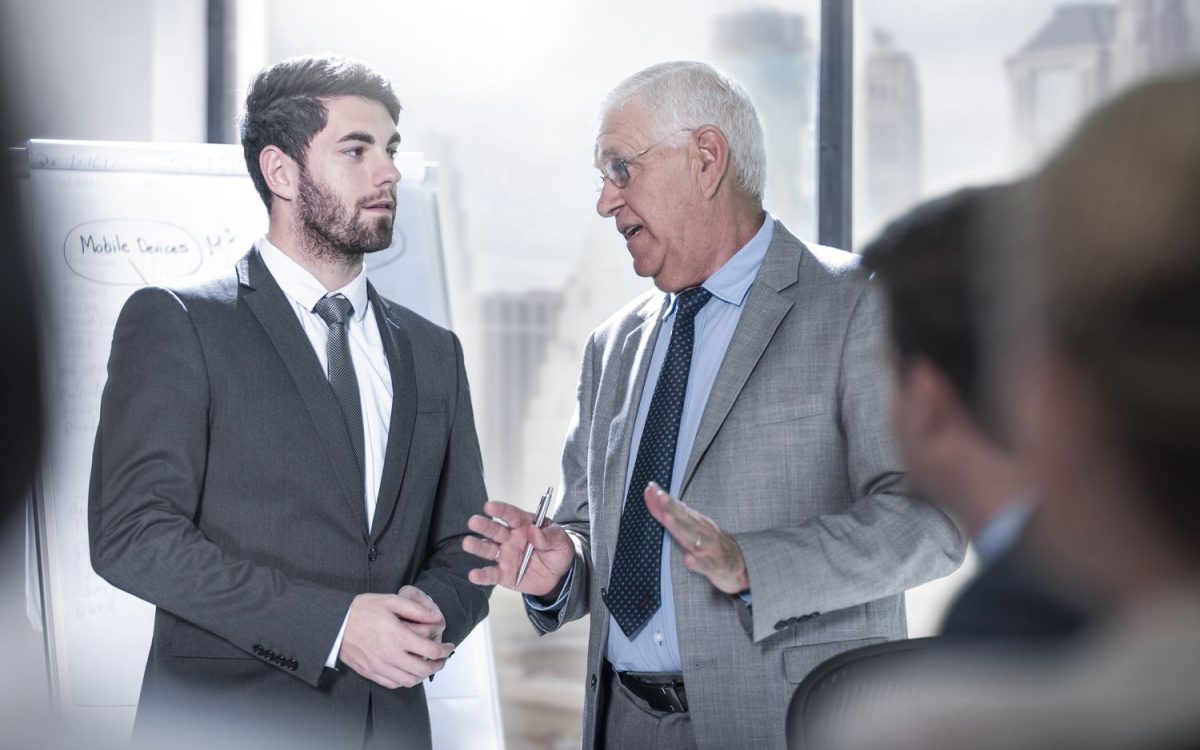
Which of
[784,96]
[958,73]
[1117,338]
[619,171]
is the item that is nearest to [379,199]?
[619,171]

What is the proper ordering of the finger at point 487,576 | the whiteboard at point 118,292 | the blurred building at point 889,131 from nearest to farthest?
the finger at point 487,576 → the whiteboard at point 118,292 → the blurred building at point 889,131

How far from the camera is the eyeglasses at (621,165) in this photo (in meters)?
2.04

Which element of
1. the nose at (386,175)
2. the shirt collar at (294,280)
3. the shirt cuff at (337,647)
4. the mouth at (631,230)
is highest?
the nose at (386,175)

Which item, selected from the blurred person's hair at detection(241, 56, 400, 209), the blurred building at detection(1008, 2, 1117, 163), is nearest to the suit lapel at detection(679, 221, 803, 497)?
the blurred person's hair at detection(241, 56, 400, 209)

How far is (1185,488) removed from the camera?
41cm

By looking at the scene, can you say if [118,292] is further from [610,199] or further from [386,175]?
[610,199]

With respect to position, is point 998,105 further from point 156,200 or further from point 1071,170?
point 1071,170

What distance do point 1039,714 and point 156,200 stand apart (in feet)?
9.13

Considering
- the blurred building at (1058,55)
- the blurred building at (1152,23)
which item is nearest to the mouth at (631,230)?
the blurred building at (1058,55)

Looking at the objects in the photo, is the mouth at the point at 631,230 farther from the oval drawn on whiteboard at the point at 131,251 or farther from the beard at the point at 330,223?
the oval drawn on whiteboard at the point at 131,251

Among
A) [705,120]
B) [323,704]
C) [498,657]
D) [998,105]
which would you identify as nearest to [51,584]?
[323,704]

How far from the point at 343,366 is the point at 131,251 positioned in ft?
3.72

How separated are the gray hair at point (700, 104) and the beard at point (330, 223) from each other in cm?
51

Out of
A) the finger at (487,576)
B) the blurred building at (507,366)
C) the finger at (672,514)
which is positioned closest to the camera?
the finger at (672,514)
